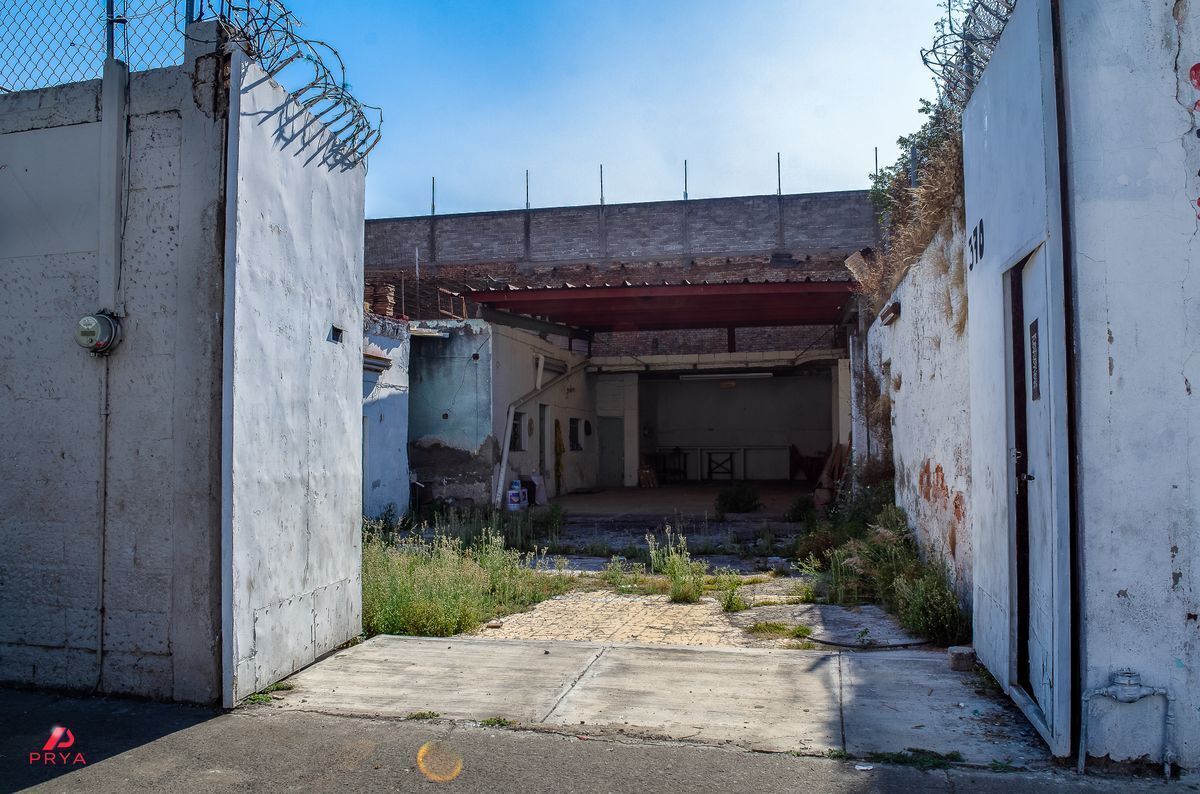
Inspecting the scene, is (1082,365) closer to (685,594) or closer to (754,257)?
(685,594)

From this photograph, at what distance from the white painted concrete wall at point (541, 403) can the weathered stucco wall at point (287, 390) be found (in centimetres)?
981

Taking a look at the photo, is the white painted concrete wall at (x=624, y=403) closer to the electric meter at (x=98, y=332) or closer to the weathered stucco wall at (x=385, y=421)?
the weathered stucco wall at (x=385, y=421)

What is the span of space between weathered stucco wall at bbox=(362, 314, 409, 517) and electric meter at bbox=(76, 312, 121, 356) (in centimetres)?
798

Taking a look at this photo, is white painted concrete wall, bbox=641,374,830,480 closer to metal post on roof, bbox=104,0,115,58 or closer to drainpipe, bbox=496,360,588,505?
drainpipe, bbox=496,360,588,505

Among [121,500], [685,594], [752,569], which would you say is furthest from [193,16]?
[752,569]

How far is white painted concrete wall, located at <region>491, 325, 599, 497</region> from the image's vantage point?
1628 cm

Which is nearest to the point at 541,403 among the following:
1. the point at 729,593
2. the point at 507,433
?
the point at 507,433

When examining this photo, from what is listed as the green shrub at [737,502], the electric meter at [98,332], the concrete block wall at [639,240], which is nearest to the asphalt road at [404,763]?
the electric meter at [98,332]

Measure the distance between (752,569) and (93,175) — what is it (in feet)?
24.8

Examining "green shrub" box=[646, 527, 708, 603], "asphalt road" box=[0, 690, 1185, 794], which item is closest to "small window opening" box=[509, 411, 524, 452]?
"green shrub" box=[646, 527, 708, 603]

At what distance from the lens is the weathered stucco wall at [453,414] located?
15.7 metres

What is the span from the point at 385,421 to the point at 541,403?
5.27m

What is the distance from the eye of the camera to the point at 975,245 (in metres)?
5.14

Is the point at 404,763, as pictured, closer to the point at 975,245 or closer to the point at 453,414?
the point at 975,245
